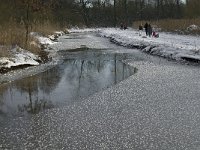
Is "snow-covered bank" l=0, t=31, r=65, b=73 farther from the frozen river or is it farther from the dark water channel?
the frozen river

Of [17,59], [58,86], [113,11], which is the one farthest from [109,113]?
[113,11]

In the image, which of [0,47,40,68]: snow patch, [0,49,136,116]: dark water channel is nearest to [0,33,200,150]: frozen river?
[0,49,136,116]: dark water channel

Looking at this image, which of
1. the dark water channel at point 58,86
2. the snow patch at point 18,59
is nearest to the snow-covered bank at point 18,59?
the snow patch at point 18,59

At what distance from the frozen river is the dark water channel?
1.0 inches

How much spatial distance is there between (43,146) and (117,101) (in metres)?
3.50

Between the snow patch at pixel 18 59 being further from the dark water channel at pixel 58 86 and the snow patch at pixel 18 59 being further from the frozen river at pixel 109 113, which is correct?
the frozen river at pixel 109 113

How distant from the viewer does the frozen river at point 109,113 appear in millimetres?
6504

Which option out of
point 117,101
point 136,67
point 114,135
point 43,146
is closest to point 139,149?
point 114,135

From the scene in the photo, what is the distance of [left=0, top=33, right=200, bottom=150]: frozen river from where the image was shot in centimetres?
650

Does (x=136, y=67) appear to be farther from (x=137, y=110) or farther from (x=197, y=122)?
(x=197, y=122)

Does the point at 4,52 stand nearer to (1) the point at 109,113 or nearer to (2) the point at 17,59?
(2) the point at 17,59

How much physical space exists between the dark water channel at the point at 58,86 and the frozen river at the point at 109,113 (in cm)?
3

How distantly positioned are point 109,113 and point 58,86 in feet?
12.5

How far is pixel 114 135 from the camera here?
6.80 metres
